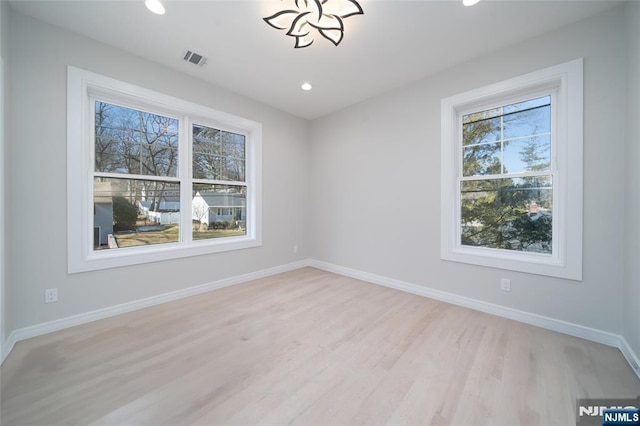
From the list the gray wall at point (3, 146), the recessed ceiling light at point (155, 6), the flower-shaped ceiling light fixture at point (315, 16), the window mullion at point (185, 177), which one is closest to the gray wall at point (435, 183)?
the flower-shaped ceiling light fixture at point (315, 16)

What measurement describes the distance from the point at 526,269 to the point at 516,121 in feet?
5.18

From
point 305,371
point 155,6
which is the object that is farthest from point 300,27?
point 305,371

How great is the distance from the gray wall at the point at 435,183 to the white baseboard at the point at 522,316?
0.18 ft

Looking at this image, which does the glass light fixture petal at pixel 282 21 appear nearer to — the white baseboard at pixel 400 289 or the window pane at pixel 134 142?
the window pane at pixel 134 142

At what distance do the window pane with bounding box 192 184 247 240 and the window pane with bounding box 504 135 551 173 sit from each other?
11.6ft

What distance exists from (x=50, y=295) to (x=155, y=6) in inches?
108

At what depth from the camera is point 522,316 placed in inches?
93.9

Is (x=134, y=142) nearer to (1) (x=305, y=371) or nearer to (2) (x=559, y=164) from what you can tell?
(1) (x=305, y=371)

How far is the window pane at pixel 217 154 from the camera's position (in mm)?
3312

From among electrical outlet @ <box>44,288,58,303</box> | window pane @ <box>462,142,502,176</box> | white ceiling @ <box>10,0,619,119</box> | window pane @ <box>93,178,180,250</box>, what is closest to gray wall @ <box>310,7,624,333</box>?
white ceiling @ <box>10,0,619,119</box>

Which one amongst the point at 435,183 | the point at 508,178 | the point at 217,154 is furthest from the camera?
the point at 217,154

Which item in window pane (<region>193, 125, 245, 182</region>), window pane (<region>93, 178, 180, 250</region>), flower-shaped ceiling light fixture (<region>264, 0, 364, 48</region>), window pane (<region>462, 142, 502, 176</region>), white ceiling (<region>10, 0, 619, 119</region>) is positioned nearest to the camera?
flower-shaped ceiling light fixture (<region>264, 0, 364, 48</region>)

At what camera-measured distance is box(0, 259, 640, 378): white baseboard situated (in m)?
1.96

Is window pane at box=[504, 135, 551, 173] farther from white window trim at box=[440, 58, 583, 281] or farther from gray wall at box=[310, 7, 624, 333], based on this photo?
gray wall at box=[310, 7, 624, 333]
